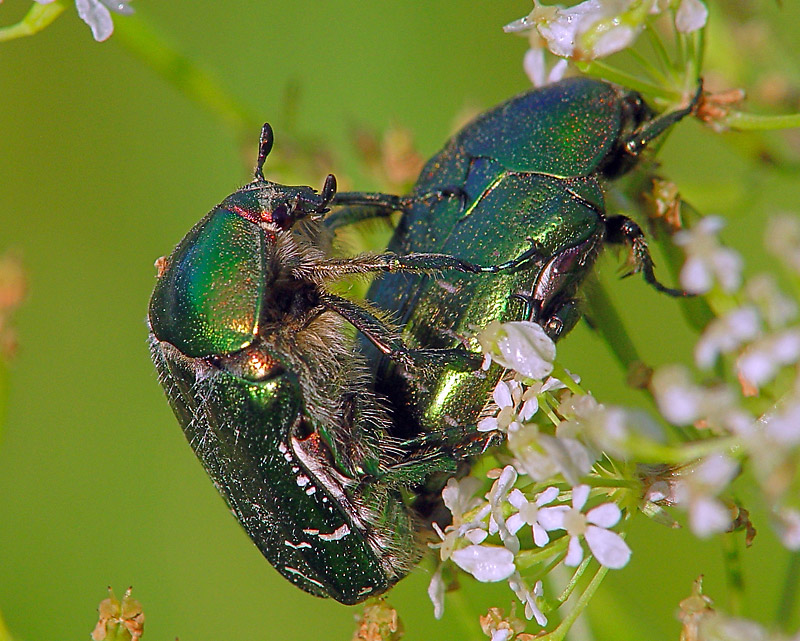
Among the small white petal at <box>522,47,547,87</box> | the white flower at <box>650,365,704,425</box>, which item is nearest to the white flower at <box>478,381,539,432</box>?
the white flower at <box>650,365,704,425</box>

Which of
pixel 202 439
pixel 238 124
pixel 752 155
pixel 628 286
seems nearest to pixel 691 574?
pixel 628 286

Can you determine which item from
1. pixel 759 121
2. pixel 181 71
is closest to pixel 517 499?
pixel 759 121

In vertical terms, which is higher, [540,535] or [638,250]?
[638,250]

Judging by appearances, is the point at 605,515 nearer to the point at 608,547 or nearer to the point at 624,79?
the point at 608,547

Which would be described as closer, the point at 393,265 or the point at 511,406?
the point at 511,406

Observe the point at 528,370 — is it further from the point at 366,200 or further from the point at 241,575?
the point at 241,575

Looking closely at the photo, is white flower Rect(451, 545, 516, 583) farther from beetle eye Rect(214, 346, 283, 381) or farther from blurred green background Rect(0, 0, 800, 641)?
blurred green background Rect(0, 0, 800, 641)

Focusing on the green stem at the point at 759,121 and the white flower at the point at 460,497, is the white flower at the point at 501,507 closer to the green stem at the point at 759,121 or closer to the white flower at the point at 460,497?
the white flower at the point at 460,497
